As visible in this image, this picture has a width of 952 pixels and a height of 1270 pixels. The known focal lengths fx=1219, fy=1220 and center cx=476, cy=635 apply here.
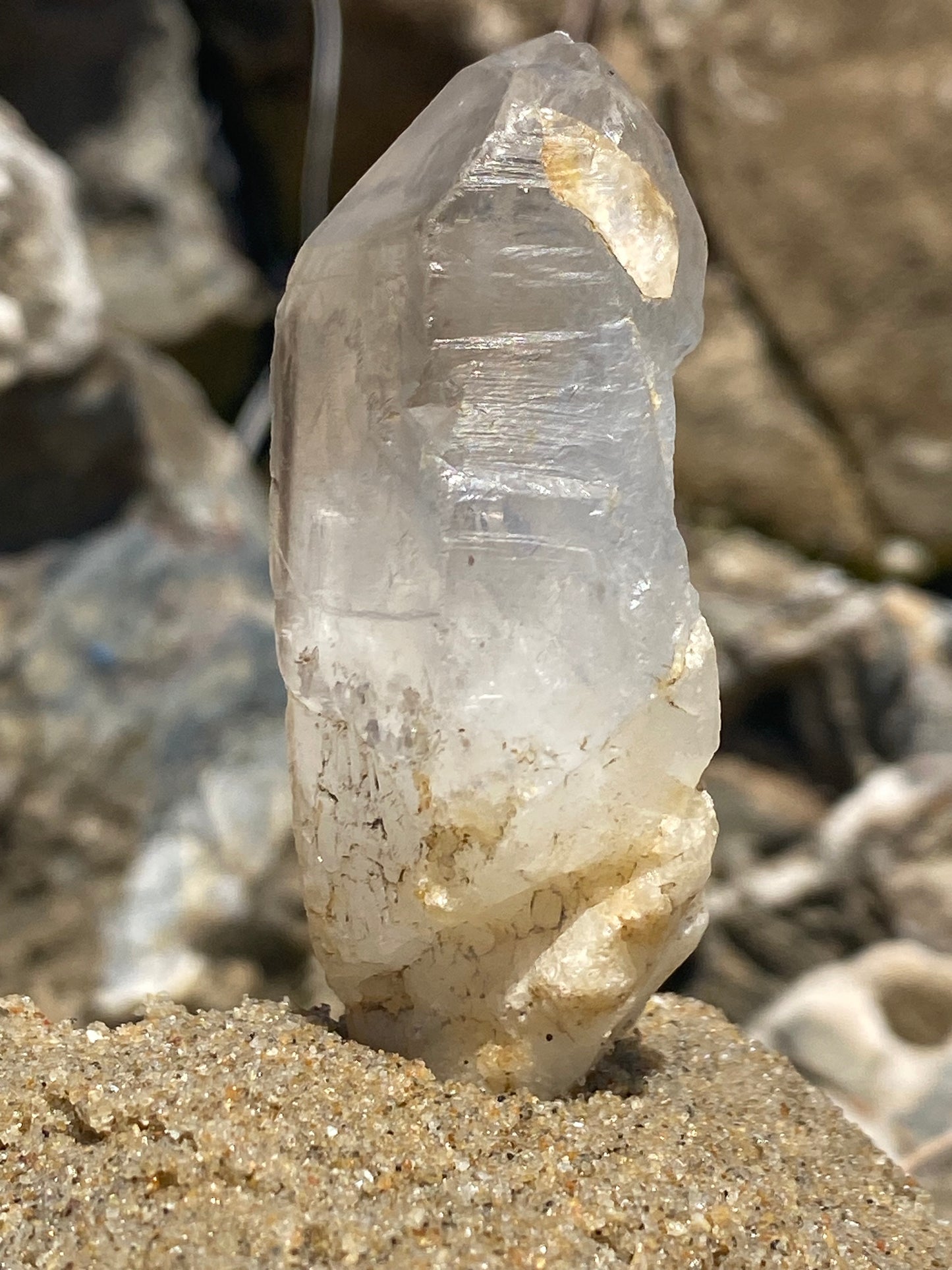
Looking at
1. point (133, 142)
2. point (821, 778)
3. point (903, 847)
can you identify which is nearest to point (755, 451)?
point (821, 778)

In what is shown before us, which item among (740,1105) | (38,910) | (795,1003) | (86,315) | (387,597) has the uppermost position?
(387,597)

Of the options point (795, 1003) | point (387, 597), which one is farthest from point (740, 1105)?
point (795, 1003)

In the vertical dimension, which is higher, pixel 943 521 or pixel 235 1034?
pixel 235 1034

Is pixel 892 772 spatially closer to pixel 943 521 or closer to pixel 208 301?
pixel 943 521

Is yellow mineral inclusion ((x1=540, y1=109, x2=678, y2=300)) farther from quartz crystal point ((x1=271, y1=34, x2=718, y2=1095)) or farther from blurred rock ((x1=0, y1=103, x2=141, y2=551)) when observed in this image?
blurred rock ((x1=0, y1=103, x2=141, y2=551))

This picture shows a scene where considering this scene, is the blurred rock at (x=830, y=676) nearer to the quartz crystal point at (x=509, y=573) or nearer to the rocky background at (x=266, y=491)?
the rocky background at (x=266, y=491)

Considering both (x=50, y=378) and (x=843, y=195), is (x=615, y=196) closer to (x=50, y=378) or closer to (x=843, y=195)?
(x=50, y=378)
